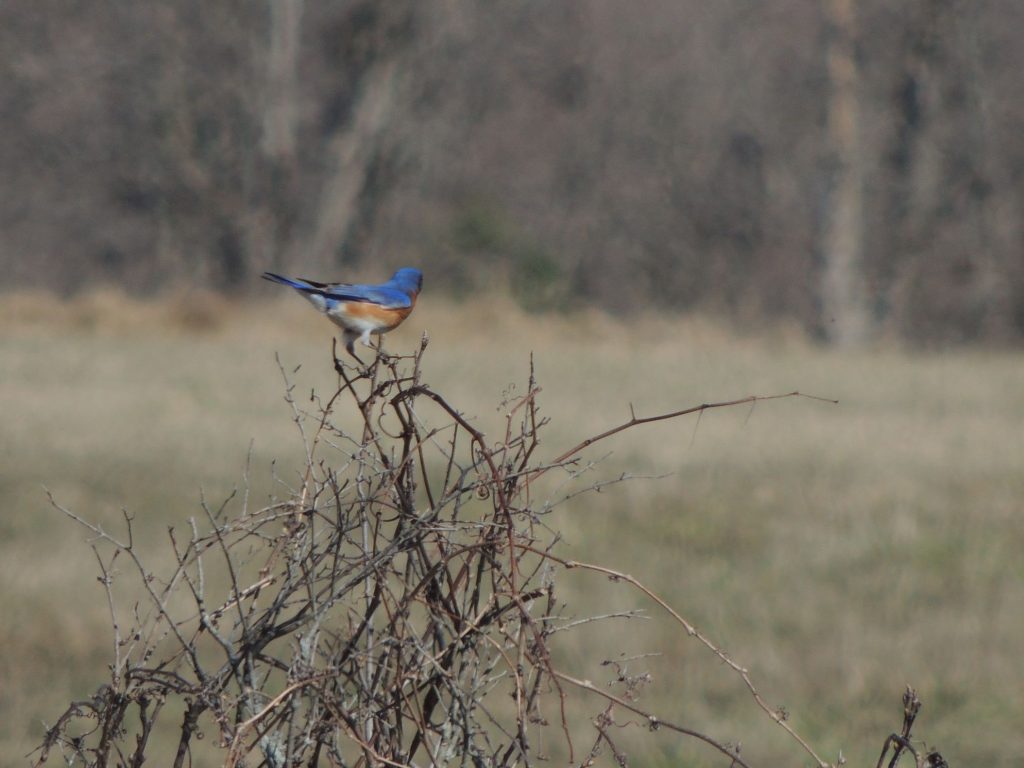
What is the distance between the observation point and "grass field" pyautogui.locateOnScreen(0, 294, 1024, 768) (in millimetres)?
6176

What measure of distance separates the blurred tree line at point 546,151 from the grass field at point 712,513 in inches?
386

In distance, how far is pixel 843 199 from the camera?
24453mm

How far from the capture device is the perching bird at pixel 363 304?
3.21 meters

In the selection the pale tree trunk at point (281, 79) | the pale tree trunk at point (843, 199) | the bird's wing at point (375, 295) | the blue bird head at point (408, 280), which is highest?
the pale tree trunk at point (281, 79)

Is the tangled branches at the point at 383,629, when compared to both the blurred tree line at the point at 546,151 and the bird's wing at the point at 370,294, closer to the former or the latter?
the bird's wing at the point at 370,294

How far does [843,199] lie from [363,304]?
2211 centimetres

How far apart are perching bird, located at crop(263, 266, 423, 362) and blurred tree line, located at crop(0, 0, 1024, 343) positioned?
2000cm

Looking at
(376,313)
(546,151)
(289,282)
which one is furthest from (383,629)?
(546,151)

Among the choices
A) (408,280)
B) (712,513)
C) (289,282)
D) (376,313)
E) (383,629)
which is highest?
(712,513)

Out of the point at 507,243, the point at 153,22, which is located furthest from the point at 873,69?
the point at 153,22

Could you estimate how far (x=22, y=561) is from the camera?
7406 millimetres

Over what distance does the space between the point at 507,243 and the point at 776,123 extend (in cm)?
585

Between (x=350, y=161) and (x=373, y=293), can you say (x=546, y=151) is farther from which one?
(x=373, y=293)

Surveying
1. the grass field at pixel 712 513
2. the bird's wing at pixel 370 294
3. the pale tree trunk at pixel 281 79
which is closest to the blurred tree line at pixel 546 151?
the pale tree trunk at pixel 281 79
